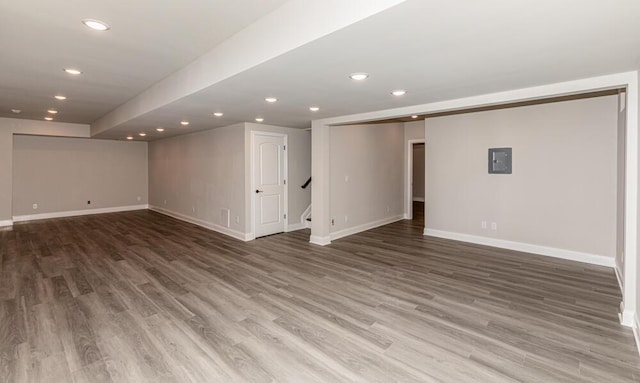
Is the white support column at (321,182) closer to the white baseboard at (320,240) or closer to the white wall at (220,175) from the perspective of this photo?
the white baseboard at (320,240)

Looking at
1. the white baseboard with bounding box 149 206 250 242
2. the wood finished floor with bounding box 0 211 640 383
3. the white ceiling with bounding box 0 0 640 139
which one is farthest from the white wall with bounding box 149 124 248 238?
the white ceiling with bounding box 0 0 640 139

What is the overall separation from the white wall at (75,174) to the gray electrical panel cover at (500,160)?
988 cm

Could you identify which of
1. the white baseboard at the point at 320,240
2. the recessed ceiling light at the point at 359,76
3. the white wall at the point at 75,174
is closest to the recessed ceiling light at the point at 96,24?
the recessed ceiling light at the point at 359,76

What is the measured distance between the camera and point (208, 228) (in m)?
7.12

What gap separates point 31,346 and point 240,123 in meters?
4.45

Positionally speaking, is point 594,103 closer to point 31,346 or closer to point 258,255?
point 258,255

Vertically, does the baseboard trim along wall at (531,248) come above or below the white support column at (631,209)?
below

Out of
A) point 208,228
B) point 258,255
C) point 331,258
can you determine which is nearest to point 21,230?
point 208,228

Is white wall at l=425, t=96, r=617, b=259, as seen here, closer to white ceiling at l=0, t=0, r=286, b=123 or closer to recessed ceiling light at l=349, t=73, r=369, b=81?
recessed ceiling light at l=349, t=73, r=369, b=81

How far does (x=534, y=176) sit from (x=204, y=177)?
6602 millimetres

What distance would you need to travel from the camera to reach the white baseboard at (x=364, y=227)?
Result: 6.15 meters

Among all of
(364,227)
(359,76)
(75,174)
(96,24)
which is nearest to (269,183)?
(364,227)

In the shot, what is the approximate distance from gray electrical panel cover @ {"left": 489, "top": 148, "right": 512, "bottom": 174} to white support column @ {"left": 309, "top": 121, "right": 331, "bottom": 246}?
2861mm

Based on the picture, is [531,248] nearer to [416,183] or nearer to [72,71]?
[72,71]
